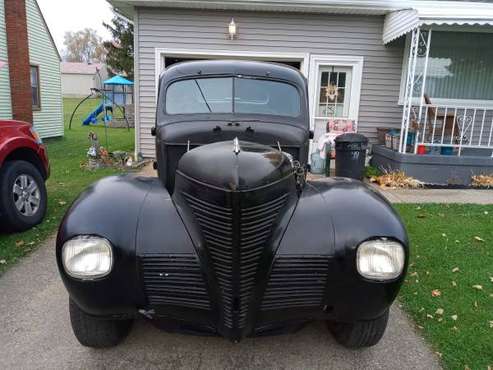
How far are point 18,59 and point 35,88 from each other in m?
1.62

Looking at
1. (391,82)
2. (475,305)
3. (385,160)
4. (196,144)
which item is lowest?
(475,305)

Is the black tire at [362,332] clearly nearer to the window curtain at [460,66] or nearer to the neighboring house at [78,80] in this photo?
the window curtain at [460,66]

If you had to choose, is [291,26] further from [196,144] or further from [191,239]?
[191,239]

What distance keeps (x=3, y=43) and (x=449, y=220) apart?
13.0m

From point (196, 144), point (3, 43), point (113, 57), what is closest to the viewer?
point (196, 144)

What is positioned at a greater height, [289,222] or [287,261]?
[289,222]

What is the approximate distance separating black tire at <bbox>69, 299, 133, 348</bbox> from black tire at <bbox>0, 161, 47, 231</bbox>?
2619mm

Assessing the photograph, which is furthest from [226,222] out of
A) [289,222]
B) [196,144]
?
[196,144]

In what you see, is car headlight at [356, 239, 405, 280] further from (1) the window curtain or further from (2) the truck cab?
(1) the window curtain

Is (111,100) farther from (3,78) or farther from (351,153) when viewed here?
(351,153)

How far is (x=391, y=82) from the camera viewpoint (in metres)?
9.35

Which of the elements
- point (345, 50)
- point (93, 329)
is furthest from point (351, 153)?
point (93, 329)

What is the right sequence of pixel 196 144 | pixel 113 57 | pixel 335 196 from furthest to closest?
1. pixel 113 57
2. pixel 196 144
3. pixel 335 196

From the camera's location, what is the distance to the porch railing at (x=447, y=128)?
802 cm
